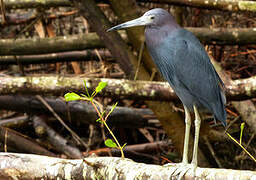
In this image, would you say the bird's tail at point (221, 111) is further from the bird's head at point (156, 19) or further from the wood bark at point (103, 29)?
the wood bark at point (103, 29)

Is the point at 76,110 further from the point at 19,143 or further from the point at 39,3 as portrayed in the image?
the point at 39,3

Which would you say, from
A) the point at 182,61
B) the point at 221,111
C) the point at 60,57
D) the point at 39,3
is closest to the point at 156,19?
the point at 182,61

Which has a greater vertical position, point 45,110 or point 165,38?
point 165,38

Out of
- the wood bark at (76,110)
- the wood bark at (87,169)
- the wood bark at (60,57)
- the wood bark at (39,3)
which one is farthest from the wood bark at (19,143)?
the wood bark at (87,169)

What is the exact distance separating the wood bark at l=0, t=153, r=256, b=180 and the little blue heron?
705 mm

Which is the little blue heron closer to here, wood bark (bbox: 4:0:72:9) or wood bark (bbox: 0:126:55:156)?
wood bark (bbox: 4:0:72:9)

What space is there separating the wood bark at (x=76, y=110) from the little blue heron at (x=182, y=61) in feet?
5.99

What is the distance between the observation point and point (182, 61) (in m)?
2.44

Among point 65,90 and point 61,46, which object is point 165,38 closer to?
point 65,90

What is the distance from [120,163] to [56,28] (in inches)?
153

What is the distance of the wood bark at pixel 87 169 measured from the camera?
5.63ft

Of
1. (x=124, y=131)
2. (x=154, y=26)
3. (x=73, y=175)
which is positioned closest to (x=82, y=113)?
(x=124, y=131)

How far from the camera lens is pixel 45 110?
433cm

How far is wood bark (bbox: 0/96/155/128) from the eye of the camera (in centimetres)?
427
